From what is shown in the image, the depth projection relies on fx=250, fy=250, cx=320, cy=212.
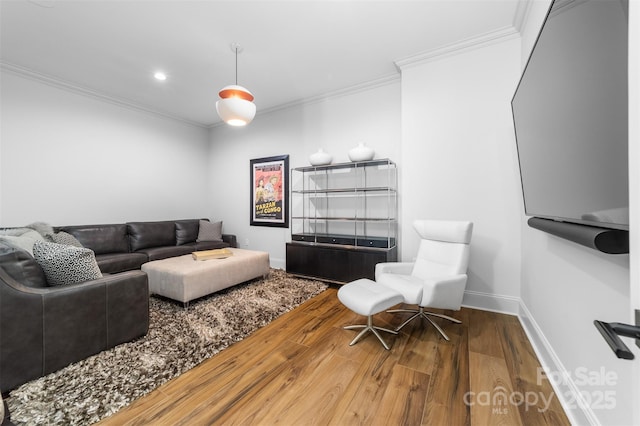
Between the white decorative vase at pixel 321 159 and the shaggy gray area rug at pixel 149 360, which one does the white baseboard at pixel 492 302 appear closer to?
the shaggy gray area rug at pixel 149 360

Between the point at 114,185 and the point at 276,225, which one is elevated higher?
the point at 114,185

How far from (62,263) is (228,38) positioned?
2.55 m

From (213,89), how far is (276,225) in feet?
7.96

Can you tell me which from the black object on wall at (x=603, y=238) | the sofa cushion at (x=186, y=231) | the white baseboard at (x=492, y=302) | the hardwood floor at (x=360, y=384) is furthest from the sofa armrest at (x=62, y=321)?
the white baseboard at (x=492, y=302)

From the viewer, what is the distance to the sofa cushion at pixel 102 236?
137 inches

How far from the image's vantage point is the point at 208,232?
15.6ft

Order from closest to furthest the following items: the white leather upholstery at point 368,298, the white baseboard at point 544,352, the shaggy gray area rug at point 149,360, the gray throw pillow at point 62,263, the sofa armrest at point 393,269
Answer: the white baseboard at point 544,352
the shaggy gray area rug at point 149,360
the gray throw pillow at point 62,263
the white leather upholstery at point 368,298
the sofa armrest at point 393,269

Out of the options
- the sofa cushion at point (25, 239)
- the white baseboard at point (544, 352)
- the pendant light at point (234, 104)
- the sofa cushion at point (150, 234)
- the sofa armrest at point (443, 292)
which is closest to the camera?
the white baseboard at point (544, 352)

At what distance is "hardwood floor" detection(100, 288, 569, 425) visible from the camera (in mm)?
1366

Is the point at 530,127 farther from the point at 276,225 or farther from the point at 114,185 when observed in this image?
the point at 114,185

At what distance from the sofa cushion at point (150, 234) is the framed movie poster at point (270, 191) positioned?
1.43 metres

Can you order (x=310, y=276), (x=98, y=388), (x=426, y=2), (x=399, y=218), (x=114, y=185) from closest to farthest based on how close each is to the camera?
(x=98, y=388) < (x=426, y=2) < (x=399, y=218) < (x=310, y=276) < (x=114, y=185)

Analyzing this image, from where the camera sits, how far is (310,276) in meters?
3.70

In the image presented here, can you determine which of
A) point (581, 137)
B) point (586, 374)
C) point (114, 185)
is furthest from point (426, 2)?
point (114, 185)
